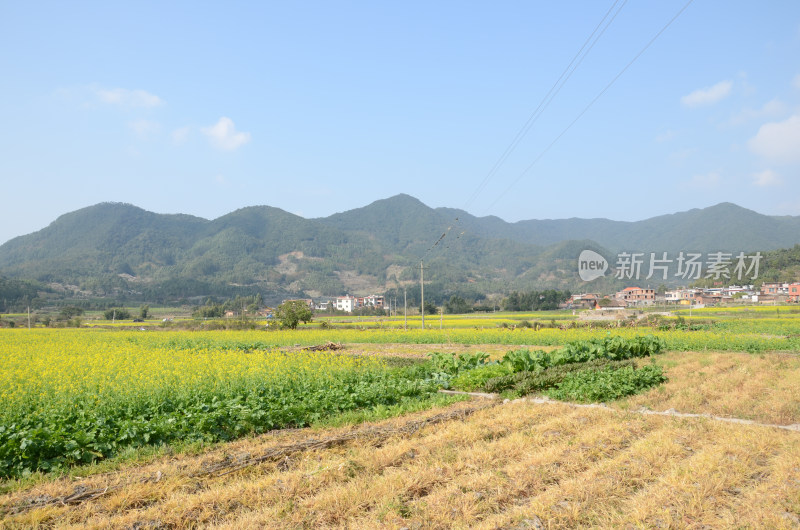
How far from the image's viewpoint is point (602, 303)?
92.1 meters

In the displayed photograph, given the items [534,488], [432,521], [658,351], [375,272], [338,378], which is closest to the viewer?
[432,521]

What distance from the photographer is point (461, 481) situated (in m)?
6.38

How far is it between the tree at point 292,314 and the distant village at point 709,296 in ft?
143

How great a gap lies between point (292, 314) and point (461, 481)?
1740 inches

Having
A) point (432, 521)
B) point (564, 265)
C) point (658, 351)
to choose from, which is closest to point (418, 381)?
point (432, 521)

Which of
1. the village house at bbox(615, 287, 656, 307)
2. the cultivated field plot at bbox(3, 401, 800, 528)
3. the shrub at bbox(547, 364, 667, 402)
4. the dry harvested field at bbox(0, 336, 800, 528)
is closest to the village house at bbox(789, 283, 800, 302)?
the village house at bbox(615, 287, 656, 307)

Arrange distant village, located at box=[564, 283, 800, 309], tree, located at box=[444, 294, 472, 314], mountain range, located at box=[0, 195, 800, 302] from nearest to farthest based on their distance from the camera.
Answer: distant village, located at box=[564, 283, 800, 309], tree, located at box=[444, 294, 472, 314], mountain range, located at box=[0, 195, 800, 302]

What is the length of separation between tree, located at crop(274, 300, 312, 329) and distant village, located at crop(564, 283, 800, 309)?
4346 cm

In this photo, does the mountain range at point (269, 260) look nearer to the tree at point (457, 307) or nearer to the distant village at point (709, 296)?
the distant village at point (709, 296)

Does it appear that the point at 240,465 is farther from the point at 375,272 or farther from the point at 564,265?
the point at 375,272

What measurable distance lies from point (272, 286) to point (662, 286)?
9979cm

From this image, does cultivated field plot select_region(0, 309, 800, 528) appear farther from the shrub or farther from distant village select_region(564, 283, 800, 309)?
distant village select_region(564, 283, 800, 309)

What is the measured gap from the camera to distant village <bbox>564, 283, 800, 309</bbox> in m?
71.8

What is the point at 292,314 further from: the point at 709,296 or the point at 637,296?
the point at 637,296
